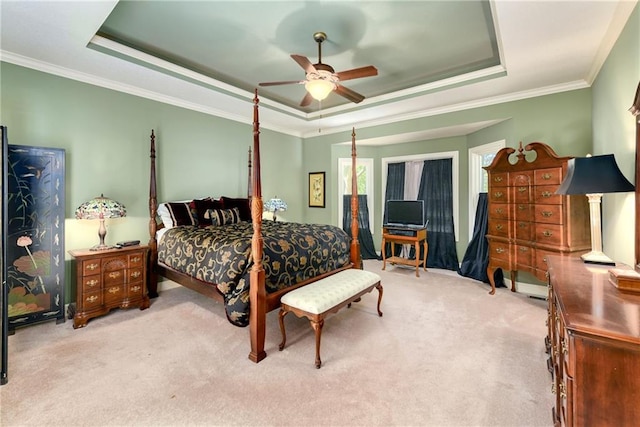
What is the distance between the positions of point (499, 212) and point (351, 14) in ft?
9.82

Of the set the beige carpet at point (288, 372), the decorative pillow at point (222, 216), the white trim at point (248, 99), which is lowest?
the beige carpet at point (288, 372)

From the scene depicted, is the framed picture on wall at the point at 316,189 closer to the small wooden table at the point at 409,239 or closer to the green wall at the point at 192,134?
the green wall at the point at 192,134

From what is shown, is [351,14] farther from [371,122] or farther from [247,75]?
[371,122]

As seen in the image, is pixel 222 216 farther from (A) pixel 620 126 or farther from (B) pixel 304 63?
(A) pixel 620 126

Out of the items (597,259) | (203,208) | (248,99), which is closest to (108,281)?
(203,208)

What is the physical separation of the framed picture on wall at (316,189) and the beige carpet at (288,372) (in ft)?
10.1

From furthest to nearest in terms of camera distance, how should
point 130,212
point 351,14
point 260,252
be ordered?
point 130,212 < point 351,14 < point 260,252

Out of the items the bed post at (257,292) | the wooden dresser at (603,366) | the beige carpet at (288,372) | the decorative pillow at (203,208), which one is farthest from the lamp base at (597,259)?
the decorative pillow at (203,208)

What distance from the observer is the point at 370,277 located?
2.84m

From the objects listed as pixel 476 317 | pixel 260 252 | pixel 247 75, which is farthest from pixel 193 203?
pixel 476 317

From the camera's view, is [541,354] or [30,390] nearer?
[30,390]

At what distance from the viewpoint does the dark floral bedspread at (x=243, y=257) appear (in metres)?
2.30

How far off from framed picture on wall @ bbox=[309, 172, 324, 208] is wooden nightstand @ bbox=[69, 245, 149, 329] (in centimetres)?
341

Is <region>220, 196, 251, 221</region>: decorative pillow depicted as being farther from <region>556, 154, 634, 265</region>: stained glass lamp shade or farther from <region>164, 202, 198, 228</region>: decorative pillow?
<region>556, 154, 634, 265</region>: stained glass lamp shade
